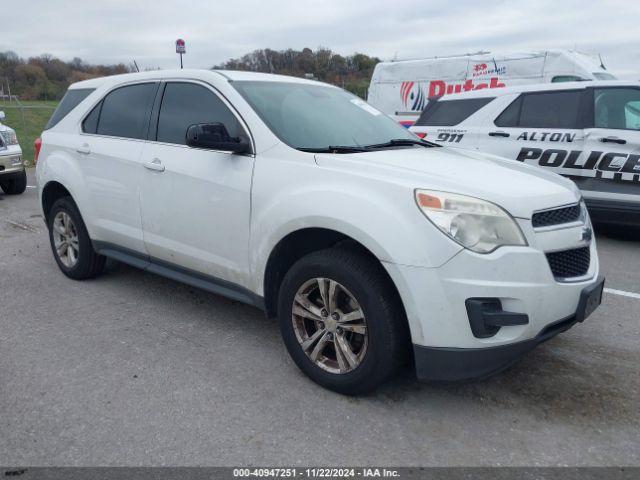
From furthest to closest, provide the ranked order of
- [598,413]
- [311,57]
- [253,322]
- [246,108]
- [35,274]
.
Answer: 1. [311,57]
2. [35,274]
3. [253,322]
4. [246,108]
5. [598,413]

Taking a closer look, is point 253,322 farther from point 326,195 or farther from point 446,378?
point 446,378

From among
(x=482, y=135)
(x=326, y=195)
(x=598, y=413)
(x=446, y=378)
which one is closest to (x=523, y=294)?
(x=446, y=378)

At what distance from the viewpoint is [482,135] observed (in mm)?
7484

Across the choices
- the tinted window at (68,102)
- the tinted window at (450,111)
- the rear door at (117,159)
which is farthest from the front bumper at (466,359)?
the tinted window at (450,111)

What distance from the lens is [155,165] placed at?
156 inches

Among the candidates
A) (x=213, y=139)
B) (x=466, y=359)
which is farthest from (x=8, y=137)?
(x=466, y=359)

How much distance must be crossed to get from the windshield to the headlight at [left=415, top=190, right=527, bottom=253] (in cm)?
99

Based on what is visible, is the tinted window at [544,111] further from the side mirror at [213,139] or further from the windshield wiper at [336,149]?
the side mirror at [213,139]

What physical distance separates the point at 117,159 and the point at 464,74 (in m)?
10.5

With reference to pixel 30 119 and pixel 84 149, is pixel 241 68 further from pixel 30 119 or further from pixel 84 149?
pixel 30 119

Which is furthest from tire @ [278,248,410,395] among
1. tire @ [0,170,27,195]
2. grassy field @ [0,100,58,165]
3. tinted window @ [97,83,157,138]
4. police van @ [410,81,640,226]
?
grassy field @ [0,100,58,165]

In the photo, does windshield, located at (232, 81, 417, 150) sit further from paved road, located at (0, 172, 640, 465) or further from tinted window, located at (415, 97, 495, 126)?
tinted window, located at (415, 97, 495, 126)

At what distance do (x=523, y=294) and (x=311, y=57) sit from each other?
27.7 feet

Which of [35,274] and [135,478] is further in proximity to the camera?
[35,274]
